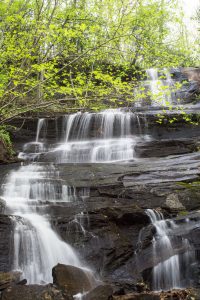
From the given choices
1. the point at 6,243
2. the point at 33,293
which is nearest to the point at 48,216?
the point at 6,243

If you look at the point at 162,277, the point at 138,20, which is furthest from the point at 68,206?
the point at 138,20

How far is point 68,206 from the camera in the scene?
753 cm

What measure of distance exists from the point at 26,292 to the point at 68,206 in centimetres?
285

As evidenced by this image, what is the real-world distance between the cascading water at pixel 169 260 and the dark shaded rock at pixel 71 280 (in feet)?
5.17

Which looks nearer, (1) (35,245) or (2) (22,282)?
(2) (22,282)

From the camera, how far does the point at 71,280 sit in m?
5.45

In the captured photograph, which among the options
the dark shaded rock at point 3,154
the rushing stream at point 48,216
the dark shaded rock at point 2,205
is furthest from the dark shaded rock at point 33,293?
the dark shaded rock at point 3,154

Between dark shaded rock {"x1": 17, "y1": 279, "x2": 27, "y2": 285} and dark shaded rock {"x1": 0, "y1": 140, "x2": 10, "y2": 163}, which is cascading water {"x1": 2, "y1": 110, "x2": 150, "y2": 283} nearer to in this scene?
dark shaded rock {"x1": 17, "y1": 279, "x2": 27, "y2": 285}

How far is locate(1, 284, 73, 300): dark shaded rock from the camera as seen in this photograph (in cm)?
474

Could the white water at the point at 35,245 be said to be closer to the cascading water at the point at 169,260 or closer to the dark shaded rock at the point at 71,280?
the dark shaded rock at the point at 71,280

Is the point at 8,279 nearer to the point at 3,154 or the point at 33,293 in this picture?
the point at 33,293

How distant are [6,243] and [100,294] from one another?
2.20m

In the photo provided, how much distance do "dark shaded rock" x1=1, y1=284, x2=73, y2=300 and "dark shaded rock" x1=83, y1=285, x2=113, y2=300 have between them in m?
0.33

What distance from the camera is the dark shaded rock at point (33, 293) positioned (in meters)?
4.74
